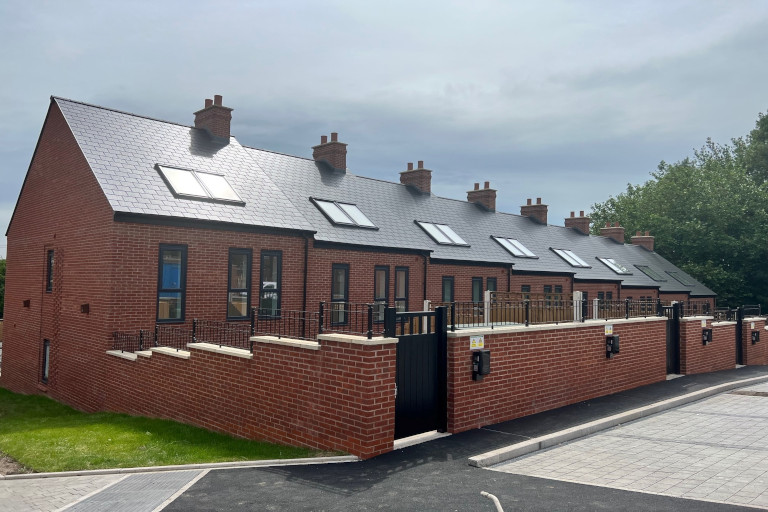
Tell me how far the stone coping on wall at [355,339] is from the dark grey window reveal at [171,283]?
6728 millimetres

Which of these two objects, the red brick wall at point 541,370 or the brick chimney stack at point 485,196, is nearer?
the red brick wall at point 541,370

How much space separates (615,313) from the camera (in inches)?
590

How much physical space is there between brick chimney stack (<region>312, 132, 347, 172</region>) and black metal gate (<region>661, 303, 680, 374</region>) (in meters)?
13.8

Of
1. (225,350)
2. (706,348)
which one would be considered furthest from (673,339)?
(225,350)

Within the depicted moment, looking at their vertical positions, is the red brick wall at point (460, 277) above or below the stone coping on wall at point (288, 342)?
above

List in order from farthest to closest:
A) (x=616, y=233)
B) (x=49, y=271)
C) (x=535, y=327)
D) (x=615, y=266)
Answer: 1. (x=616, y=233)
2. (x=615, y=266)
3. (x=49, y=271)
4. (x=535, y=327)

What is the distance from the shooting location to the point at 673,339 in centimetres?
1773

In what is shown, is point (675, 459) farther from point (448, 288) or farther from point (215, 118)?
point (215, 118)

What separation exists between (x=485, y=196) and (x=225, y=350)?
2277 cm

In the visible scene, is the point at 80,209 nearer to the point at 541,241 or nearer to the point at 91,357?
the point at 91,357

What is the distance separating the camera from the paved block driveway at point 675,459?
764cm

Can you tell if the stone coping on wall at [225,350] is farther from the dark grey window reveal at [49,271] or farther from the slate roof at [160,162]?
the dark grey window reveal at [49,271]

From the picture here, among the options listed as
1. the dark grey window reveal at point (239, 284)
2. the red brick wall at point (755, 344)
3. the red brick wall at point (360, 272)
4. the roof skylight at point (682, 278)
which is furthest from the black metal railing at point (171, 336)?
the roof skylight at point (682, 278)

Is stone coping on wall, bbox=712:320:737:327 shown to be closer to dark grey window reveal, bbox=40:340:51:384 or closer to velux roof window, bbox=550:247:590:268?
velux roof window, bbox=550:247:590:268
